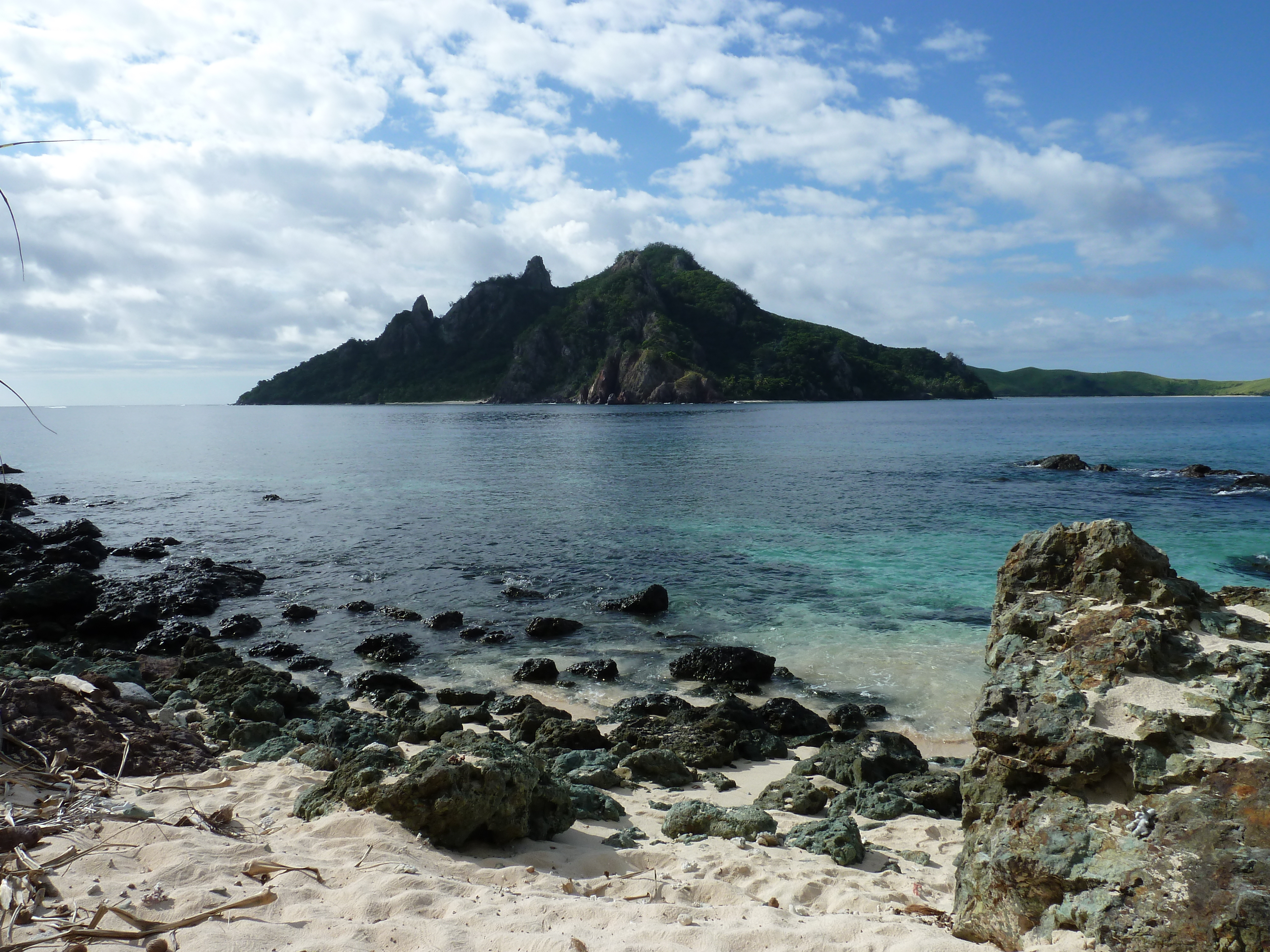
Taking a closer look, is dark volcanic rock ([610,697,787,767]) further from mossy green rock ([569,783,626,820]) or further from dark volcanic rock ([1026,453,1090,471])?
dark volcanic rock ([1026,453,1090,471])

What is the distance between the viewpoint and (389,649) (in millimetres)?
15703

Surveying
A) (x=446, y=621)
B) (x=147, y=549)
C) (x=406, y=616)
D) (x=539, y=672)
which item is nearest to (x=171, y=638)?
(x=406, y=616)

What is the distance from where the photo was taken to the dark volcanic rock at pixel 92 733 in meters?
6.88

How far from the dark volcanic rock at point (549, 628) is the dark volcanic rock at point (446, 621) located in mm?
1860

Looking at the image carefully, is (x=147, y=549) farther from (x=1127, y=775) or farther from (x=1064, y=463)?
(x=1064, y=463)

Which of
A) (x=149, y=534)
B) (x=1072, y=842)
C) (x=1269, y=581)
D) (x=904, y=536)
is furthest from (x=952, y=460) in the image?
(x=1072, y=842)

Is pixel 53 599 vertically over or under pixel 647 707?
over

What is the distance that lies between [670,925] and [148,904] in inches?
125

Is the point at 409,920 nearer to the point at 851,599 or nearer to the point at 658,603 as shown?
the point at 658,603

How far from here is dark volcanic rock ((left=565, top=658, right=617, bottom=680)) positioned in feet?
46.9

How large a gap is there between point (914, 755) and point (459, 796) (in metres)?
6.58

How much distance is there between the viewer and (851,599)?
61.9 ft

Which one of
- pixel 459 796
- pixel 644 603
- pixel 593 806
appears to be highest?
pixel 459 796

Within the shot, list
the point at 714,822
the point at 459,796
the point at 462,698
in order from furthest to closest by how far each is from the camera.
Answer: the point at 462,698, the point at 714,822, the point at 459,796
